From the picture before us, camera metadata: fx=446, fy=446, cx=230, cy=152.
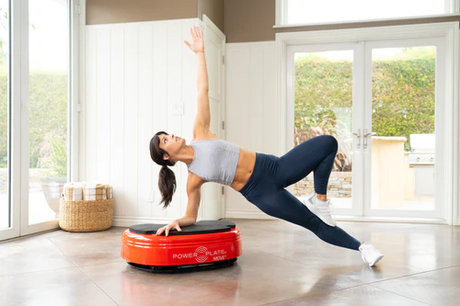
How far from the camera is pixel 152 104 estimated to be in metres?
4.81

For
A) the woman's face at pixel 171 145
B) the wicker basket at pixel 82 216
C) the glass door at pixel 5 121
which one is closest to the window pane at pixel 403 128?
the wicker basket at pixel 82 216

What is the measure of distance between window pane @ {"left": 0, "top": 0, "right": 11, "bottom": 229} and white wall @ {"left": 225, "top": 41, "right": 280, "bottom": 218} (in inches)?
101

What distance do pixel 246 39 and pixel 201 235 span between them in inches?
133

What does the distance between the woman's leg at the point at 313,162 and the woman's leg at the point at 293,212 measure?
106 mm

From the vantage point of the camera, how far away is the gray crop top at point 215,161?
9.36ft

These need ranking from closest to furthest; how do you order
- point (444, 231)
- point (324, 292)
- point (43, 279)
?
point (324, 292) < point (43, 279) < point (444, 231)

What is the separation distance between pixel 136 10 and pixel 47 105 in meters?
1.40

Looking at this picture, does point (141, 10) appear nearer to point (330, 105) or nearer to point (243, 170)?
point (330, 105)

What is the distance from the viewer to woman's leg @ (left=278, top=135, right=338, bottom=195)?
2818 millimetres

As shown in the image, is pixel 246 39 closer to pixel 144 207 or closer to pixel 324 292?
pixel 144 207

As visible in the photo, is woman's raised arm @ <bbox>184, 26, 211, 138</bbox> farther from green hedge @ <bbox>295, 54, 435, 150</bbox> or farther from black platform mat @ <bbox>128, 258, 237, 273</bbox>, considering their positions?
green hedge @ <bbox>295, 54, 435, 150</bbox>

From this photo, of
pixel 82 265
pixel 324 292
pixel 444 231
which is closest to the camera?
pixel 324 292

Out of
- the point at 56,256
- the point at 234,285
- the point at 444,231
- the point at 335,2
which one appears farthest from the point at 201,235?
the point at 335,2

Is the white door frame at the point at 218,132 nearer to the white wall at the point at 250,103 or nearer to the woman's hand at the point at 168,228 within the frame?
the white wall at the point at 250,103
